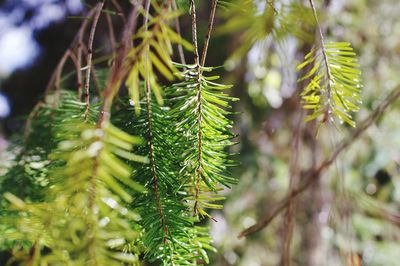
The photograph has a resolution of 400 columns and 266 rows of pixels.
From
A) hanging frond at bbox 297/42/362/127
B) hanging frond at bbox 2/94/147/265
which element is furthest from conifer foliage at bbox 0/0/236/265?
hanging frond at bbox 297/42/362/127

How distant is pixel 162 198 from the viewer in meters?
0.48

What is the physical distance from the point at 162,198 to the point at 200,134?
9cm

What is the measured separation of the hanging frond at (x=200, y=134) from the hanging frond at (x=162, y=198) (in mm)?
13

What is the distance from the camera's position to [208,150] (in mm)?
474

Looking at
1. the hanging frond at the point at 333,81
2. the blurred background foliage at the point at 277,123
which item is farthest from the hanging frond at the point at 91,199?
the blurred background foliage at the point at 277,123

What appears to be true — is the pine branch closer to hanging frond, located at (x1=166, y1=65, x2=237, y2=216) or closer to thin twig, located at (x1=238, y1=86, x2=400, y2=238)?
hanging frond, located at (x1=166, y1=65, x2=237, y2=216)

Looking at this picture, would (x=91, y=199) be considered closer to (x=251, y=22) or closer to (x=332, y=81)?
(x=251, y=22)

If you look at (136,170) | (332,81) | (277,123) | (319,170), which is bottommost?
(277,123)

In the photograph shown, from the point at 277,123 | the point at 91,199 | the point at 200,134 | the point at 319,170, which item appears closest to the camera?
the point at 91,199

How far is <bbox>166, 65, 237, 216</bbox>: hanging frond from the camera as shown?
1.53ft

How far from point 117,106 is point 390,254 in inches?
77.0

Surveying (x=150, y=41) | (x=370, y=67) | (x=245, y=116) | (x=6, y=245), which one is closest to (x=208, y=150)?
(x=150, y=41)

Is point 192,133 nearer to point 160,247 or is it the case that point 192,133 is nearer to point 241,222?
point 160,247

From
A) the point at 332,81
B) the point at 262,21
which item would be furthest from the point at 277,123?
the point at 262,21
